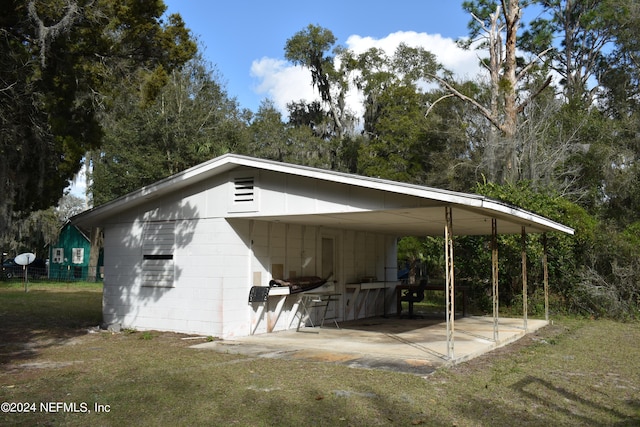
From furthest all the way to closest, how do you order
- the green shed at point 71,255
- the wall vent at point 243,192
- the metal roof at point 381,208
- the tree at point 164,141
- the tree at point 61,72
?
1. the green shed at point 71,255
2. the tree at point 164,141
3. the wall vent at point 243,192
4. the tree at point 61,72
5. the metal roof at point 381,208

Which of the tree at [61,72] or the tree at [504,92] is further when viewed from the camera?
the tree at [504,92]

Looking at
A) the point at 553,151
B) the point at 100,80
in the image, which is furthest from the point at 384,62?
the point at 100,80

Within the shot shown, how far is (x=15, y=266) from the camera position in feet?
114

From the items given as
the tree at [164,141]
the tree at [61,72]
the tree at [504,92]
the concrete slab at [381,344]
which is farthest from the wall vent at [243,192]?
the tree at [164,141]

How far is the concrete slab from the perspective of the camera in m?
7.84

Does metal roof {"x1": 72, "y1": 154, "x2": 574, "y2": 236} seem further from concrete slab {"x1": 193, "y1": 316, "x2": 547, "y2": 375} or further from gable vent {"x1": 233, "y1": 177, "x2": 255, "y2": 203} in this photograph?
concrete slab {"x1": 193, "y1": 316, "x2": 547, "y2": 375}

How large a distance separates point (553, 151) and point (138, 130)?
18.0 meters

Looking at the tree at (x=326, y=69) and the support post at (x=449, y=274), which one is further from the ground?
the tree at (x=326, y=69)

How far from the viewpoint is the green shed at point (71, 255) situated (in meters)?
33.3

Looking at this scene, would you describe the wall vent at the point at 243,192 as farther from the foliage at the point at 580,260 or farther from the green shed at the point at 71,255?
the green shed at the point at 71,255

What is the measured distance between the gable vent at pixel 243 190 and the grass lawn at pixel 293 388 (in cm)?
267

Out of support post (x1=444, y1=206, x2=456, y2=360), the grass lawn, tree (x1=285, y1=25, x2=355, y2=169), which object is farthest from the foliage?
tree (x1=285, y1=25, x2=355, y2=169)

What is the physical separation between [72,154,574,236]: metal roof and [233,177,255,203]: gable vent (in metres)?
0.31

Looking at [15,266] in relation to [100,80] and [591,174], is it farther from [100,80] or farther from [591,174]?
[591,174]
